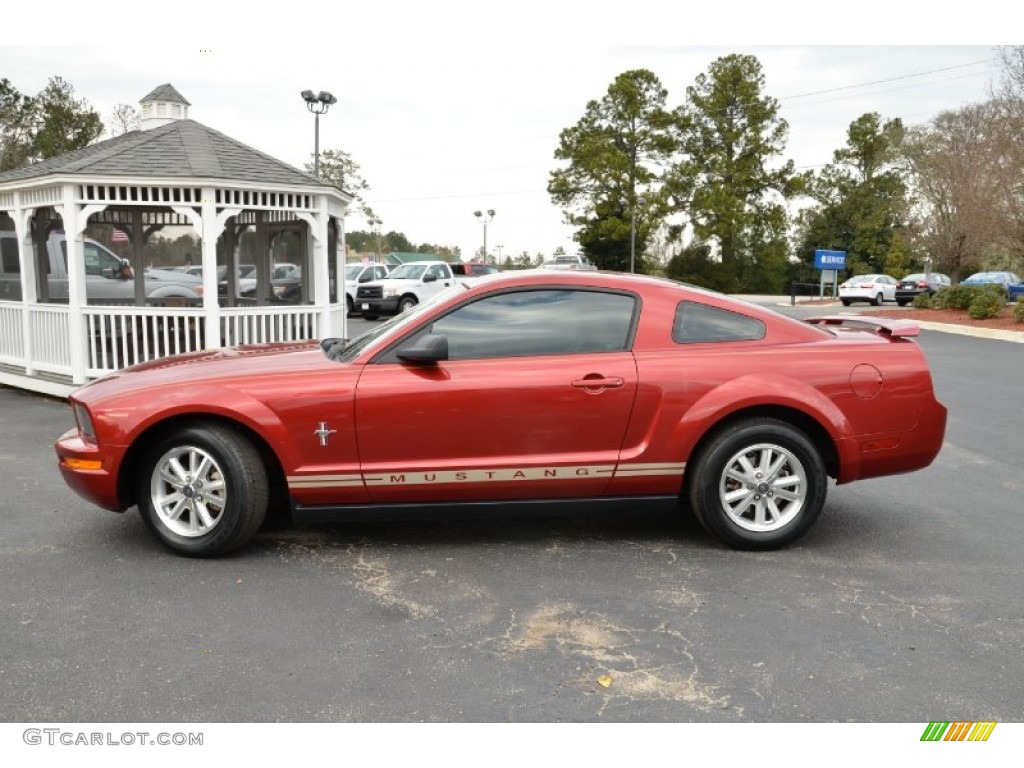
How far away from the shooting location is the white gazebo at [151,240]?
998 cm

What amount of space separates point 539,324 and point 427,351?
693 mm

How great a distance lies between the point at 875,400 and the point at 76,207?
348 inches

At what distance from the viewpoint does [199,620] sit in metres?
3.94

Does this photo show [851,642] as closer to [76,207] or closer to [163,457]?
[163,457]

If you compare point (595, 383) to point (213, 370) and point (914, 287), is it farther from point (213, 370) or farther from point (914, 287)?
point (914, 287)

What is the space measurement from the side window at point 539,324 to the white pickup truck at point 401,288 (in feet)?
63.7

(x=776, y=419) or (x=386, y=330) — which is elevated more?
(x=386, y=330)

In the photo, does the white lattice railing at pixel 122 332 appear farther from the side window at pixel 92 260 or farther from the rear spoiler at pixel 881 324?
the rear spoiler at pixel 881 324

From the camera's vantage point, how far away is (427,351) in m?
4.59

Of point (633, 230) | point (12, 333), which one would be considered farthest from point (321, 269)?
point (633, 230)

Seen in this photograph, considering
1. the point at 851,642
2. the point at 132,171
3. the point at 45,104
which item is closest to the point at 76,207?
the point at 132,171

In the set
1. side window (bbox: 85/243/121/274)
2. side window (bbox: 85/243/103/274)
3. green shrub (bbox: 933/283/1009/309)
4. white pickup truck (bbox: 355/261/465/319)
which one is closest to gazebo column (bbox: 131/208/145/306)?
side window (bbox: 85/243/121/274)

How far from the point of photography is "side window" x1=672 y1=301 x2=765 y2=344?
4953 millimetres

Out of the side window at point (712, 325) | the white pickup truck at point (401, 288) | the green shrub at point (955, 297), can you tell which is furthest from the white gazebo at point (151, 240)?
the green shrub at point (955, 297)
